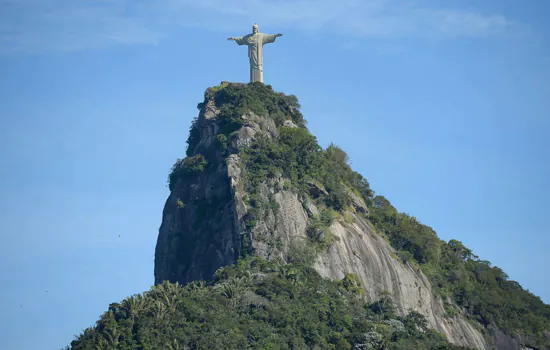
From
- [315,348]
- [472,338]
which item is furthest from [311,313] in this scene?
[472,338]

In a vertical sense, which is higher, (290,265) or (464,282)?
(464,282)

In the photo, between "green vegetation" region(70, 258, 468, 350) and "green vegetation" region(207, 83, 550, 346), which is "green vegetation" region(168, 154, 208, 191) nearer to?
"green vegetation" region(207, 83, 550, 346)

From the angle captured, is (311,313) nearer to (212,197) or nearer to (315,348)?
(315,348)

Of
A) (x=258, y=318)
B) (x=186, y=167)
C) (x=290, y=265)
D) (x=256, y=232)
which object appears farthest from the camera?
(x=186, y=167)

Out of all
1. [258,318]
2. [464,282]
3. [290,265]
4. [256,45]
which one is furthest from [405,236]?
[258,318]

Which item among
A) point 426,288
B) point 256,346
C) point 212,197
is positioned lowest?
point 256,346

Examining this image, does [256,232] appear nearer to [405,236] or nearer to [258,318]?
[258,318]
